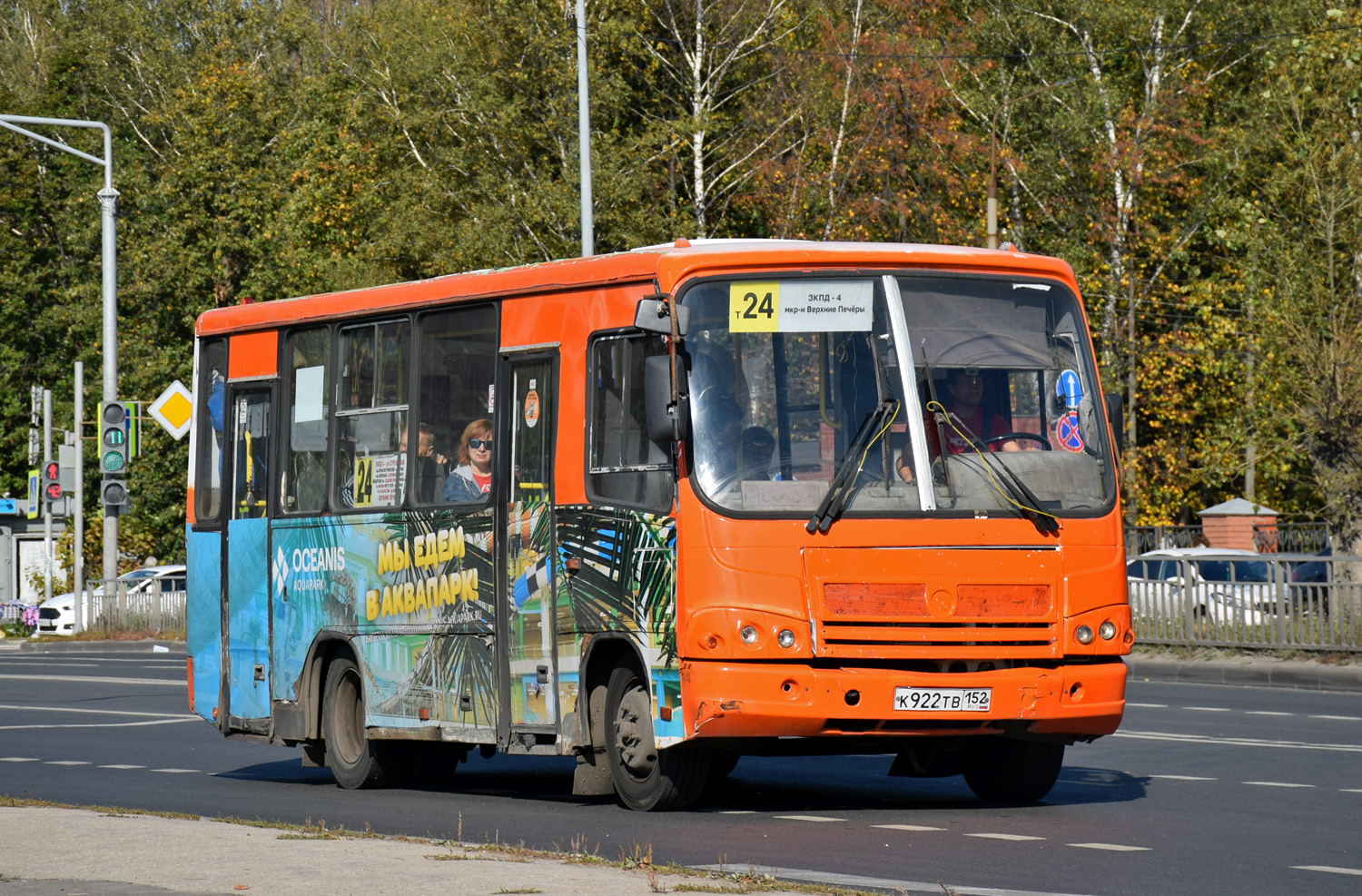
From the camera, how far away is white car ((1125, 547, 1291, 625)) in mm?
26562

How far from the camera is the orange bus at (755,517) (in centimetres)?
1080

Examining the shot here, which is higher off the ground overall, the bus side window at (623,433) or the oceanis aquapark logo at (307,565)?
the bus side window at (623,433)

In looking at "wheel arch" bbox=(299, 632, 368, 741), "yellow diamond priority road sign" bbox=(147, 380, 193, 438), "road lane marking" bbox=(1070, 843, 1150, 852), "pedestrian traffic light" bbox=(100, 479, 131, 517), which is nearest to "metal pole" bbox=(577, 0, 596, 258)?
"yellow diamond priority road sign" bbox=(147, 380, 193, 438)

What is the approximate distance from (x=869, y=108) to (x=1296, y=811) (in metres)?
35.1

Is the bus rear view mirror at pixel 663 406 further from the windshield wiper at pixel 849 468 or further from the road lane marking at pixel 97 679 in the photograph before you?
the road lane marking at pixel 97 679

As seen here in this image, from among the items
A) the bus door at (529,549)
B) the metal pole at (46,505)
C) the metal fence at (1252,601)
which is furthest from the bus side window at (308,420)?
the metal pole at (46,505)

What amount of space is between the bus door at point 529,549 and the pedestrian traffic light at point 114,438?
22.5 m

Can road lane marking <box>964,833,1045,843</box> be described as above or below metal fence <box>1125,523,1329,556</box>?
below

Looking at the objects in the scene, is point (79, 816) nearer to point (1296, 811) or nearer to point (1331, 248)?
point (1296, 811)

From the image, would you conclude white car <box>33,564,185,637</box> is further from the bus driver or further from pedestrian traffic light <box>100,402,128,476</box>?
the bus driver

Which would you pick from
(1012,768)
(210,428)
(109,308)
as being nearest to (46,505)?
(109,308)

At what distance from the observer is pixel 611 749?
462 inches

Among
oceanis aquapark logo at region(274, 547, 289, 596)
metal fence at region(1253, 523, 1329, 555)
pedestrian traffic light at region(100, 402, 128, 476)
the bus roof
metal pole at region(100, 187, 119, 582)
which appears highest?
metal pole at region(100, 187, 119, 582)

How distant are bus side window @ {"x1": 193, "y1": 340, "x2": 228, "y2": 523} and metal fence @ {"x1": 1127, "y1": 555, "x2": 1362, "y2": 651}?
14.6 metres
